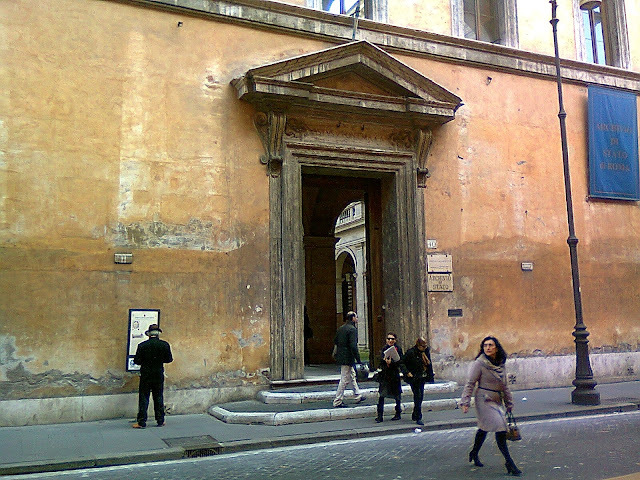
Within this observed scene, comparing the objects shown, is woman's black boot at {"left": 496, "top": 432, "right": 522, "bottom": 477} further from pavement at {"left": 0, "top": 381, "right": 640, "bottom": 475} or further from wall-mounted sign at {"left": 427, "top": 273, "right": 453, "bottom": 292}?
wall-mounted sign at {"left": 427, "top": 273, "right": 453, "bottom": 292}

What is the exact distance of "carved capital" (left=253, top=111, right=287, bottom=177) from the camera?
41.6 ft

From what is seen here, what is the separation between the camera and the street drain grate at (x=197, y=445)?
27.6 feet

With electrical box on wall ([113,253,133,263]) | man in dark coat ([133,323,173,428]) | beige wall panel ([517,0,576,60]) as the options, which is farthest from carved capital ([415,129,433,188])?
man in dark coat ([133,323,173,428])

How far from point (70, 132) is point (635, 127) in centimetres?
1468

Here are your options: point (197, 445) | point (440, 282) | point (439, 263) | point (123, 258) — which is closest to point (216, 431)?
point (197, 445)

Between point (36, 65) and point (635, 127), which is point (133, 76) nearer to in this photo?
point (36, 65)

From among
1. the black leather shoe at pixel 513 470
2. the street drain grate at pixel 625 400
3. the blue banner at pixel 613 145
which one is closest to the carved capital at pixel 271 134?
the black leather shoe at pixel 513 470

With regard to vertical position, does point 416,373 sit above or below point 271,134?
below

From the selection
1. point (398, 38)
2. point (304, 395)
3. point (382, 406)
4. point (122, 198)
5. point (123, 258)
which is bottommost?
point (382, 406)

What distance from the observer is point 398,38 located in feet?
47.0

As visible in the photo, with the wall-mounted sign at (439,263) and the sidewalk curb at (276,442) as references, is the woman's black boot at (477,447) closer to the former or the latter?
the sidewalk curb at (276,442)

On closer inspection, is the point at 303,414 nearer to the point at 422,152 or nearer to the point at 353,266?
the point at 422,152

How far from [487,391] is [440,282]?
7.08 metres

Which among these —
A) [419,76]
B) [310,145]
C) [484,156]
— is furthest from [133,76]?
[484,156]
